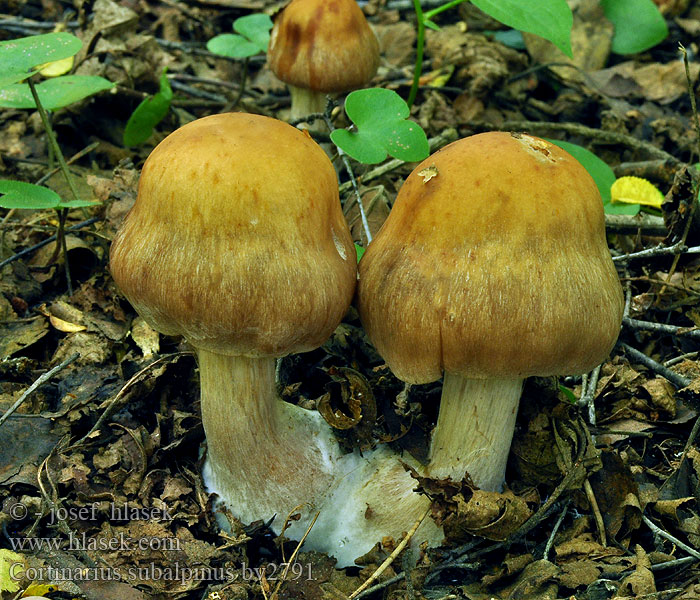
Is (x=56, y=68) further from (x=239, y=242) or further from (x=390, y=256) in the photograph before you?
(x=390, y=256)

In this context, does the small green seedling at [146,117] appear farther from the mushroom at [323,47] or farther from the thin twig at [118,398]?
the thin twig at [118,398]

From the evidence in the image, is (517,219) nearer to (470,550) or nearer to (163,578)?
(470,550)

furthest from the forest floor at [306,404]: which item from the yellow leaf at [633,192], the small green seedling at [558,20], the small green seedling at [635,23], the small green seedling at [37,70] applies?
the small green seedling at [635,23]

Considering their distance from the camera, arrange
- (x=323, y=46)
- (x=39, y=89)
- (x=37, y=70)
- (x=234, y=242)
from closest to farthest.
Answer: (x=234, y=242)
(x=37, y=70)
(x=39, y=89)
(x=323, y=46)

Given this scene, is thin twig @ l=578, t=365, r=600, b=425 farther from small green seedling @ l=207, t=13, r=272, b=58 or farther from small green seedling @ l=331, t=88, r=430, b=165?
small green seedling @ l=207, t=13, r=272, b=58

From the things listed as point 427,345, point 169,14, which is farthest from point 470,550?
point 169,14

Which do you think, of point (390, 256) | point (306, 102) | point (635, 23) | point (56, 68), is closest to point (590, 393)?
point (390, 256)
